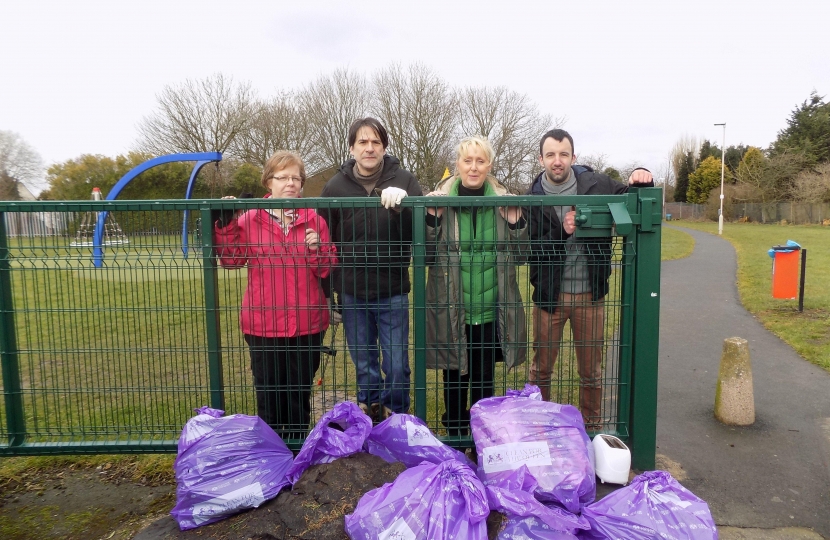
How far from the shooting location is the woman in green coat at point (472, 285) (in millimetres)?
3211

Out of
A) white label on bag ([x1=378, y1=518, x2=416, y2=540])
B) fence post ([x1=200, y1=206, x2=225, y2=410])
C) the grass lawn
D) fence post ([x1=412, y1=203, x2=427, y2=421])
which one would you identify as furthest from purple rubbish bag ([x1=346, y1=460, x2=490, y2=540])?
the grass lawn

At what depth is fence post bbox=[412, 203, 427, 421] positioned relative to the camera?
3.13 m

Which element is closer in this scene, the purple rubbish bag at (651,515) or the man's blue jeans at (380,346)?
the purple rubbish bag at (651,515)

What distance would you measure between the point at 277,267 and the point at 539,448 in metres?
1.70

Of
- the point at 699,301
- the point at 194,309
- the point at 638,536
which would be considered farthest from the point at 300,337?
the point at 699,301

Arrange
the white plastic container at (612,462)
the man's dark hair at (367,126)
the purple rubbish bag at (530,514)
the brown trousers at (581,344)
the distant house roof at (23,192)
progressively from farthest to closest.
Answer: the distant house roof at (23,192) → the man's dark hair at (367,126) → the brown trousers at (581,344) → the white plastic container at (612,462) → the purple rubbish bag at (530,514)

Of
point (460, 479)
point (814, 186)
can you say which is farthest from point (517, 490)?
point (814, 186)

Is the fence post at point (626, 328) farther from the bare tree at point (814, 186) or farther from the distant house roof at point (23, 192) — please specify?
the bare tree at point (814, 186)

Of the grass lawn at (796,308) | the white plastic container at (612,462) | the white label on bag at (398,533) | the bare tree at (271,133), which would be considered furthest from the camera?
the bare tree at (271,133)

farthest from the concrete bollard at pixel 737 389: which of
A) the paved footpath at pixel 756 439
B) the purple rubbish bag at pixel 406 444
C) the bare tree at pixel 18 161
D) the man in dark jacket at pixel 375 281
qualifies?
the bare tree at pixel 18 161

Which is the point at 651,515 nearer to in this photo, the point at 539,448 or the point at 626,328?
Result: the point at 539,448

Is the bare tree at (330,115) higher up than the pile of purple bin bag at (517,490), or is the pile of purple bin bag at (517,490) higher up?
the bare tree at (330,115)

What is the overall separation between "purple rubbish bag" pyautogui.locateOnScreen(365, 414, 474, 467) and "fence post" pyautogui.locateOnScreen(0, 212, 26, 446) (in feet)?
6.90

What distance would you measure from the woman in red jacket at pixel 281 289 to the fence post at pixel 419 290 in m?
0.47
